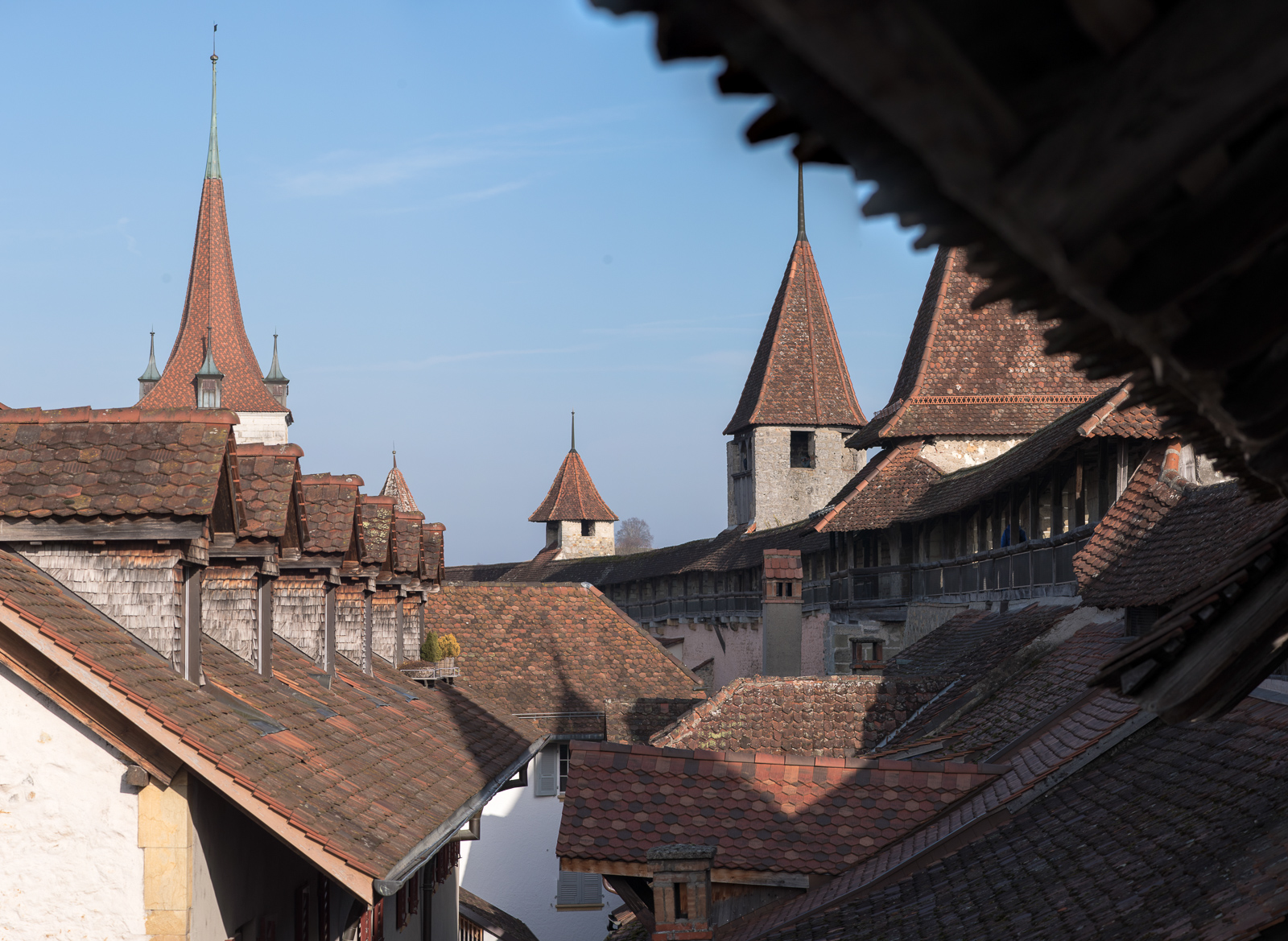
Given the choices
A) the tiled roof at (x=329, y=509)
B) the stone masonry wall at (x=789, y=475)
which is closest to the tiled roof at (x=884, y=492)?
the tiled roof at (x=329, y=509)

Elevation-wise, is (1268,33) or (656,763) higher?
(1268,33)

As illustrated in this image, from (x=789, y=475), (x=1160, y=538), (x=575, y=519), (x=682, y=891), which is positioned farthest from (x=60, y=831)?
(x=575, y=519)

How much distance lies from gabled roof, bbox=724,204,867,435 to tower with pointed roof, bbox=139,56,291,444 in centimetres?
2033

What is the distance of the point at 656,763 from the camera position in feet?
34.6

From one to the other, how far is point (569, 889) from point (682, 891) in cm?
1655

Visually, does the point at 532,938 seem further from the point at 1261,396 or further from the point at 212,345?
the point at 212,345

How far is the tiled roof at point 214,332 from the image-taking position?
→ 2122 inches

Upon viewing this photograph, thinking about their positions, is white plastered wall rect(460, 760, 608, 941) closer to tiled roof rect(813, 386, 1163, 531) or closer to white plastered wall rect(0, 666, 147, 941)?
tiled roof rect(813, 386, 1163, 531)

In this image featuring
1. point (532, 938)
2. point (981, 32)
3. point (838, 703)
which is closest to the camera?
point (981, 32)

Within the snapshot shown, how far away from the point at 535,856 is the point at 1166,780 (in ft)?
68.2

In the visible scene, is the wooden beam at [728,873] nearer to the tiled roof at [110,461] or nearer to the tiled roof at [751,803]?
the tiled roof at [751,803]

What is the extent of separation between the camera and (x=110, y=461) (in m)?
8.54

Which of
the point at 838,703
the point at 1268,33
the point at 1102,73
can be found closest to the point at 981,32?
the point at 1102,73

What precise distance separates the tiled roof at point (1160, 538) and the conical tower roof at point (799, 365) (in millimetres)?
41422
